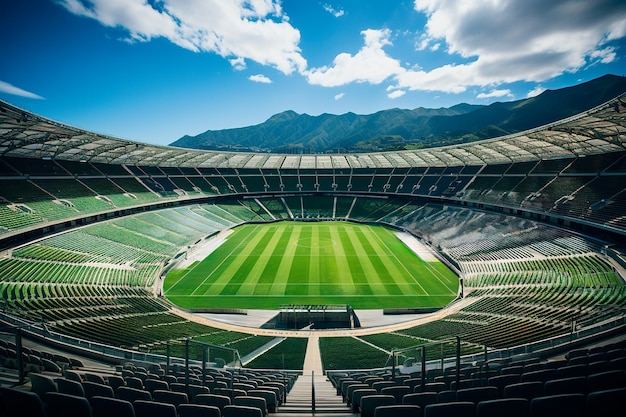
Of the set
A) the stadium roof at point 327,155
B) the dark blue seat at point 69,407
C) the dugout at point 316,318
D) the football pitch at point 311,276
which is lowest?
the dugout at point 316,318

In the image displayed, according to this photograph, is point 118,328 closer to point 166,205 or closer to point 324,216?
point 166,205

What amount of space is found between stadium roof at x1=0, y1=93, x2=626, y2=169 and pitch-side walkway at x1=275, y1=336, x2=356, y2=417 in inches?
946

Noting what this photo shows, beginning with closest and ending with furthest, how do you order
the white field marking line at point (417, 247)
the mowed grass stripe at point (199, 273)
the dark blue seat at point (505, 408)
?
the dark blue seat at point (505, 408)
the mowed grass stripe at point (199, 273)
the white field marking line at point (417, 247)

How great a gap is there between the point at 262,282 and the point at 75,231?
67.6 ft

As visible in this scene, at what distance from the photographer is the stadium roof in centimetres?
2558

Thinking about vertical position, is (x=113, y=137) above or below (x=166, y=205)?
above

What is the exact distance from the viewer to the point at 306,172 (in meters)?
71.6

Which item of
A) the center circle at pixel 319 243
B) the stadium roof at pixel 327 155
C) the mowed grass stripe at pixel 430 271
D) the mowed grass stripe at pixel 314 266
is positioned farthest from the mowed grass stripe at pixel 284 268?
the stadium roof at pixel 327 155

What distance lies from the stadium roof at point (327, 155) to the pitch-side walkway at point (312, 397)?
78.8ft

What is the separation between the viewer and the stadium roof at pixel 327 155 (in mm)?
25578

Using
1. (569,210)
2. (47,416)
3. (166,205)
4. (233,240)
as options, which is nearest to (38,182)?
(166,205)

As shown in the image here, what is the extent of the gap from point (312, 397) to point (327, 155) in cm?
6788

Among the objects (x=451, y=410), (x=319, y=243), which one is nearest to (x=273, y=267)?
(x=319, y=243)

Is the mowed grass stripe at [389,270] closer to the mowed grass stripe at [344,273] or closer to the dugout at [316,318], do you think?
the mowed grass stripe at [344,273]
